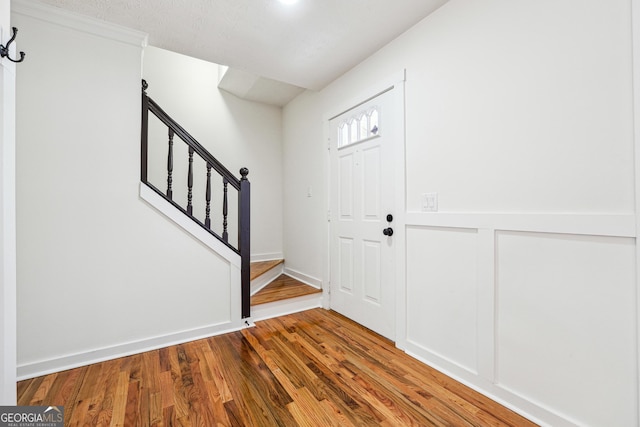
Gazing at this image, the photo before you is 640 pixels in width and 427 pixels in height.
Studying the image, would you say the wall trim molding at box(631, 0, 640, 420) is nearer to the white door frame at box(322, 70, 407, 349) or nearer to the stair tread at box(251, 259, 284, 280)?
the white door frame at box(322, 70, 407, 349)

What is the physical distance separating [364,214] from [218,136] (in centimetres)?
223

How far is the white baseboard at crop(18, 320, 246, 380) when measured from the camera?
5.78 feet

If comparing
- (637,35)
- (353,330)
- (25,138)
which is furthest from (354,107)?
(25,138)

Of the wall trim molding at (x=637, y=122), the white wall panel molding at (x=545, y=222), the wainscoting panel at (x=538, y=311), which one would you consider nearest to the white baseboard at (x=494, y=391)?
the wainscoting panel at (x=538, y=311)

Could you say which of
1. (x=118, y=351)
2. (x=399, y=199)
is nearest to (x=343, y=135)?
(x=399, y=199)

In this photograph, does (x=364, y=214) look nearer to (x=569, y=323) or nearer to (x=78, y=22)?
(x=569, y=323)

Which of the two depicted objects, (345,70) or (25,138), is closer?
(25,138)

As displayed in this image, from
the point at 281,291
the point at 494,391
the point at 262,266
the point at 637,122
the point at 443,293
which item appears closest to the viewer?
the point at 637,122

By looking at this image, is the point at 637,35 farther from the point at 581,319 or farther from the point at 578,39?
the point at 581,319

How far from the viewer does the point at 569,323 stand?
1.27 m

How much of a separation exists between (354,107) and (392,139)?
0.59 meters

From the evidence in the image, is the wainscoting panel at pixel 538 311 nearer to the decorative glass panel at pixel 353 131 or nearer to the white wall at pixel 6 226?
the decorative glass panel at pixel 353 131

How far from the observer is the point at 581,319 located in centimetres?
123

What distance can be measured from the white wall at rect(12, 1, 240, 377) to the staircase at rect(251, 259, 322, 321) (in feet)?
2.17
